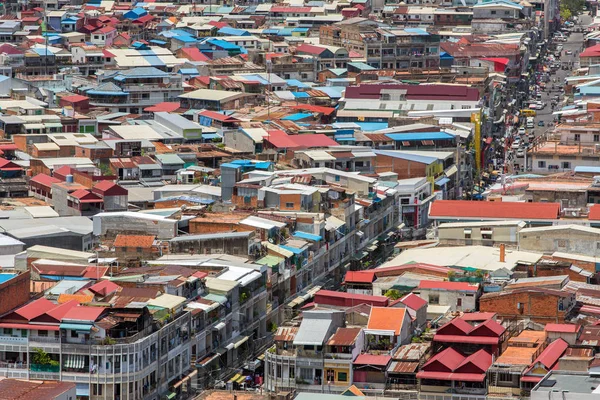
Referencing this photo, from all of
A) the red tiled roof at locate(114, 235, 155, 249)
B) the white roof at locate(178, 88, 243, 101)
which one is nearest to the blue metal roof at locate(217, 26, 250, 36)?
the white roof at locate(178, 88, 243, 101)

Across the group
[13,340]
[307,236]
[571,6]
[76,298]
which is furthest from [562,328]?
[571,6]

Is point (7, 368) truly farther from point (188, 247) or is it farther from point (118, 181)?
point (118, 181)

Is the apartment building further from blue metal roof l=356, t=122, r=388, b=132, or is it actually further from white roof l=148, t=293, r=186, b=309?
white roof l=148, t=293, r=186, b=309

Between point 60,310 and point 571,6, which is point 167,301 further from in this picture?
point 571,6

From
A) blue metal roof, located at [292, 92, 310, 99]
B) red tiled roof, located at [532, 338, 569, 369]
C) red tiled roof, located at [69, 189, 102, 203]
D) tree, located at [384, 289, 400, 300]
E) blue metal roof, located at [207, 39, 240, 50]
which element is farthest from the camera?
blue metal roof, located at [207, 39, 240, 50]

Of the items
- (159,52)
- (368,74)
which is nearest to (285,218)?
(368,74)

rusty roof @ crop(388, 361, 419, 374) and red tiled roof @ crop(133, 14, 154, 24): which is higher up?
red tiled roof @ crop(133, 14, 154, 24)
